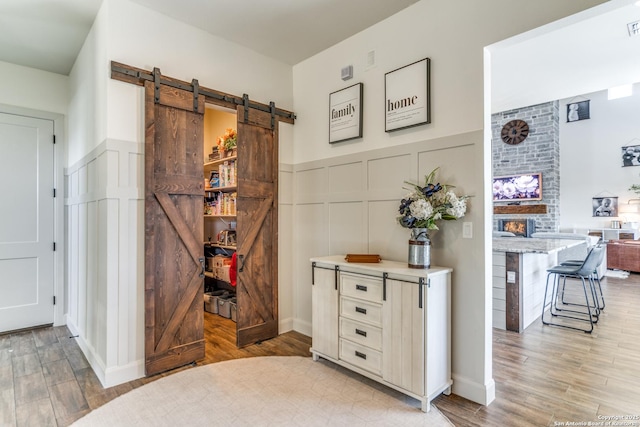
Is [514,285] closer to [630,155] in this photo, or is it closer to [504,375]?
[504,375]

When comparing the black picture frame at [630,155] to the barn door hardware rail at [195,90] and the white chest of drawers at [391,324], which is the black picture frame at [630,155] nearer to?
the white chest of drawers at [391,324]

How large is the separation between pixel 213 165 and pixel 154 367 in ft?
9.61

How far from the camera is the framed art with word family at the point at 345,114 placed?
10.7ft

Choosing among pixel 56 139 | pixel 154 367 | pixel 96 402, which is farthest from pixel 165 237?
pixel 56 139

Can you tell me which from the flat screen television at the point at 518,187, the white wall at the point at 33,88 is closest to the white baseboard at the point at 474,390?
the white wall at the point at 33,88

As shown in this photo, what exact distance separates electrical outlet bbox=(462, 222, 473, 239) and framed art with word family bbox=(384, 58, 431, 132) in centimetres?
90

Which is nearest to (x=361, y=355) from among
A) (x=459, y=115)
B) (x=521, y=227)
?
(x=459, y=115)

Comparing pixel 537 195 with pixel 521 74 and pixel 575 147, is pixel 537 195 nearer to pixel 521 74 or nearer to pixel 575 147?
pixel 575 147

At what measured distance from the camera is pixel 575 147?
8.74m

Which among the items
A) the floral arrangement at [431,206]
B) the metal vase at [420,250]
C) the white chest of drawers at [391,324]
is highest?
the floral arrangement at [431,206]

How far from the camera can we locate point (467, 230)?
248 cm

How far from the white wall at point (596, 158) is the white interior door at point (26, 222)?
11.2 meters

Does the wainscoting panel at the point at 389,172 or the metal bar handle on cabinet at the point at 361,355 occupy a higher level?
the wainscoting panel at the point at 389,172

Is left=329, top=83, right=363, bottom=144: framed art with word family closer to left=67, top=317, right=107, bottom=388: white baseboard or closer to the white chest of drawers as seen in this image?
the white chest of drawers
